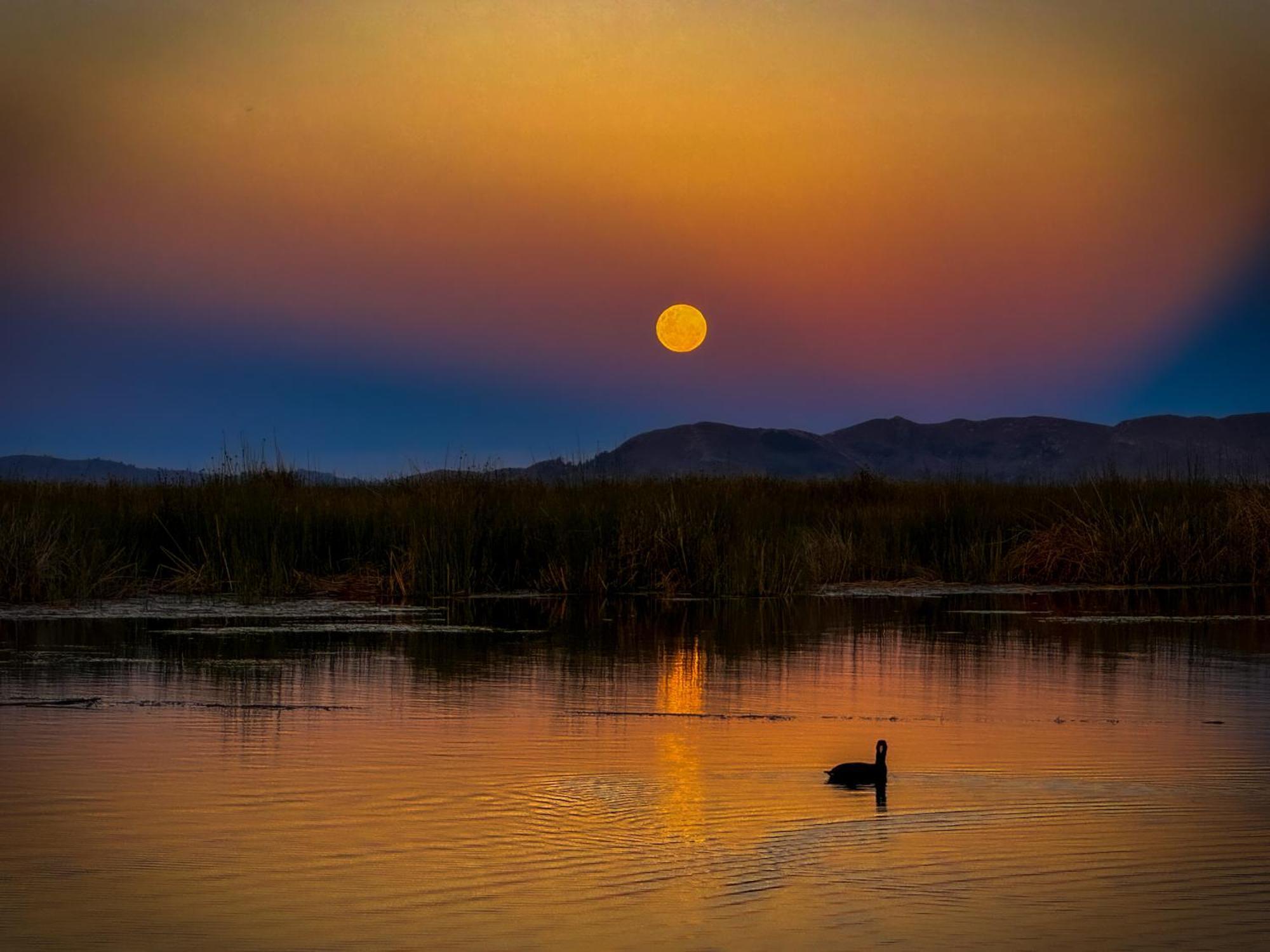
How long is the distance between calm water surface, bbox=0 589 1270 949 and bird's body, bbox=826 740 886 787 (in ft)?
0.43

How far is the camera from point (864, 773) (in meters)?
7.93

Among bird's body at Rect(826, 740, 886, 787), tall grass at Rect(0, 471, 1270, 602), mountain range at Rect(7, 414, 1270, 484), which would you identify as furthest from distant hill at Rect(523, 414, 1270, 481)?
bird's body at Rect(826, 740, 886, 787)

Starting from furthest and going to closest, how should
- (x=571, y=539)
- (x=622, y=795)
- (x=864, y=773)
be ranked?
(x=571, y=539) → (x=864, y=773) → (x=622, y=795)

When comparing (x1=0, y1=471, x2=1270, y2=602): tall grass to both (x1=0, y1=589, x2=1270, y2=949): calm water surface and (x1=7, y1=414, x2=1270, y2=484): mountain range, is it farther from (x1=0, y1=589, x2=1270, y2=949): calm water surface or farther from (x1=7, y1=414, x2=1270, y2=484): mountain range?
(x1=7, y1=414, x2=1270, y2=484): mountain range

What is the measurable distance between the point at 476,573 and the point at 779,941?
15.8 m

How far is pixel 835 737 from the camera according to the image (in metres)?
9.74

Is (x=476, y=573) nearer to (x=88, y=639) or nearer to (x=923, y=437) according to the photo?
(x=88, y=639)

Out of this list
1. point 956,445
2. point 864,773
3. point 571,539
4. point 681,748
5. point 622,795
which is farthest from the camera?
point 956,445

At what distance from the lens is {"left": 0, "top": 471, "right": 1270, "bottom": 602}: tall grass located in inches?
784

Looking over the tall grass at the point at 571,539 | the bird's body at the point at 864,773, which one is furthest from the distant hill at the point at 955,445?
the bird's body at the point at 864,773

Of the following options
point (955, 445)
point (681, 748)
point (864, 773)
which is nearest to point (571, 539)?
point (681, 748)

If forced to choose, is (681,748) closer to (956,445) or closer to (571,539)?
(571,539)

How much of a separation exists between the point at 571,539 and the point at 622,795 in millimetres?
13743

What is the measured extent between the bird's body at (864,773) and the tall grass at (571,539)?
41.0 feet
